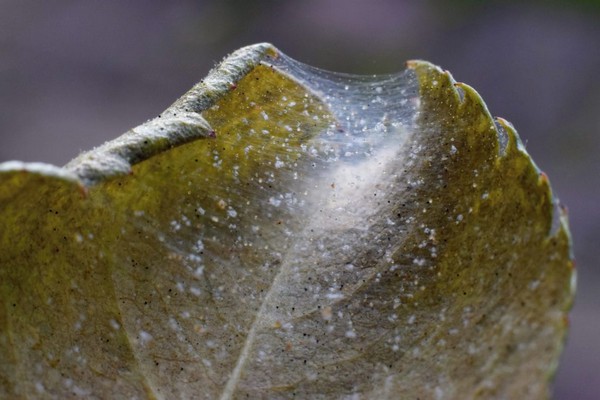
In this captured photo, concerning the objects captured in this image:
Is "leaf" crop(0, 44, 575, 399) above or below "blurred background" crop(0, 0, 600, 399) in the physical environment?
below

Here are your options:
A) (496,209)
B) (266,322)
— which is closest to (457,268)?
(496,209)

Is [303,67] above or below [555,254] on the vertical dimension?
above

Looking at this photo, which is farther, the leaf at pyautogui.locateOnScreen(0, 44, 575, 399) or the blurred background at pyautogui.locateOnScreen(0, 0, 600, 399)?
the blurred background at pyautogui.locateOnScreen(0, 0, 600, 399)

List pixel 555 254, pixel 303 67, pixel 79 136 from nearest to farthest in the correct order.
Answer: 1. pixel 555 254
2. pixel 303 67
3. pixel 79 136

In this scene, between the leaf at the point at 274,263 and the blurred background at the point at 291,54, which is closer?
the leaf at the point at 274,263

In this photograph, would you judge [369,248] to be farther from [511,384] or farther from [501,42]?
[501,42]
